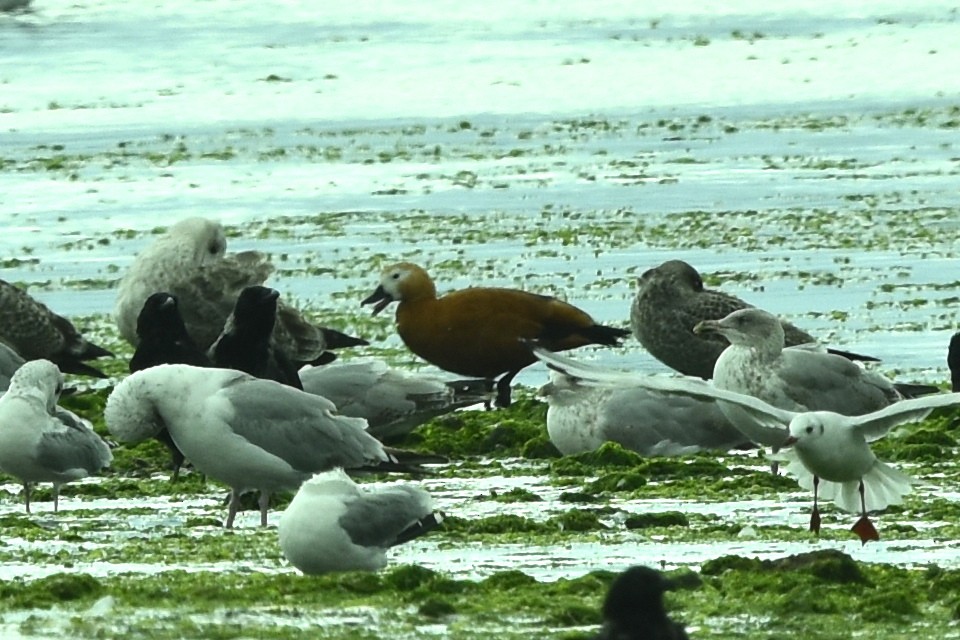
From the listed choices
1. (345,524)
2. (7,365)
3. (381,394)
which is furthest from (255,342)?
(345,524)

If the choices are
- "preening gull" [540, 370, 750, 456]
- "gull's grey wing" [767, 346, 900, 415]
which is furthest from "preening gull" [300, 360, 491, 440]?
"gull's grey wing" [767, 346, 900, 415]

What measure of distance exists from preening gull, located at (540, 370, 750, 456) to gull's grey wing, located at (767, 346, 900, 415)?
0.37 m

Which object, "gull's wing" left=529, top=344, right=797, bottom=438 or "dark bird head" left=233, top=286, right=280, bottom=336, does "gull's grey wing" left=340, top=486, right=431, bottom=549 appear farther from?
"dark bird head" left=233, top=286, right=280, bottom=336

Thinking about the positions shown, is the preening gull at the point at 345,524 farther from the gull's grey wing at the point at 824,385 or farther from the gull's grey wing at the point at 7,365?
the gull's grey wing at the point at 7,365

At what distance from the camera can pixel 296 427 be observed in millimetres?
10508

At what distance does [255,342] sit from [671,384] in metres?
3.60

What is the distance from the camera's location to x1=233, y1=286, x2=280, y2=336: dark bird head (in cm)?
1261

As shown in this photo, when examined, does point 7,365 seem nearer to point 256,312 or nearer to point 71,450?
point 256,312

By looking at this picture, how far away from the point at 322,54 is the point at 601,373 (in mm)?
31313

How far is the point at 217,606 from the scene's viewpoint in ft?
25.6

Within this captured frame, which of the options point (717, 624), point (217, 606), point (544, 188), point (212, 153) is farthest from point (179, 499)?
point (212, 153)

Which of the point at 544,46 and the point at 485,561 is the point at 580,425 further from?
the point at 544,46

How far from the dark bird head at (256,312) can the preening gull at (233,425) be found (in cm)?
203

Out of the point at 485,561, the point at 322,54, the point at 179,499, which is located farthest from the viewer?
the point at 322,54
